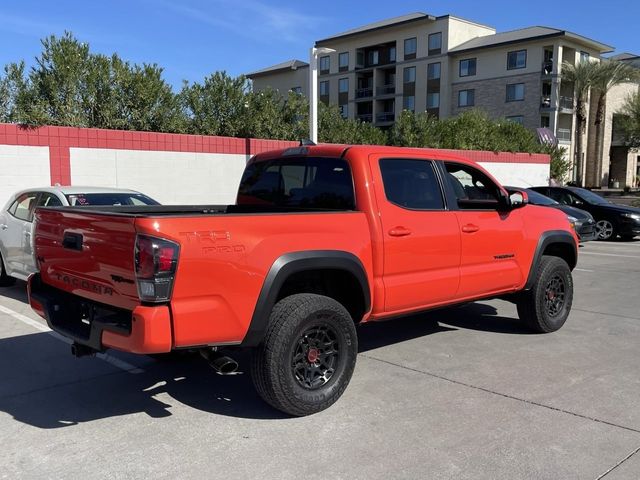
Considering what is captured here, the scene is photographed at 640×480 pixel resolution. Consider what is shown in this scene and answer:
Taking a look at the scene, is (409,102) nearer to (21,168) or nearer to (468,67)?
(468,67)

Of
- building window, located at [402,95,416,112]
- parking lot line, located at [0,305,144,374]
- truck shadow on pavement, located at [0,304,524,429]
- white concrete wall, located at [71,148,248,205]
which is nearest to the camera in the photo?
truck shadow on pavement, located at [0,304,524,429]

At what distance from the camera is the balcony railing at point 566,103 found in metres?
48.8

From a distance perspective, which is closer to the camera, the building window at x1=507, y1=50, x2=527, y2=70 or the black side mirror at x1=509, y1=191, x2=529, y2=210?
the black side mirror at x1=509, y1=191, x2=529, y2=210

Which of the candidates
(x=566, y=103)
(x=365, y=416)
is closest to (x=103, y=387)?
(x=365, y=416)

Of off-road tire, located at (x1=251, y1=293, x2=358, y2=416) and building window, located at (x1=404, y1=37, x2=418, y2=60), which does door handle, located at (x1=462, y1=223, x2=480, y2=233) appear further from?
building window, located at (x1=404, y1=37, x2=418, y2=60)

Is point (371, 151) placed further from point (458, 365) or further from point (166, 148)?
point (166, 148)

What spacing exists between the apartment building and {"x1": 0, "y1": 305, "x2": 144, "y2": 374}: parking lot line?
46986 millimetres

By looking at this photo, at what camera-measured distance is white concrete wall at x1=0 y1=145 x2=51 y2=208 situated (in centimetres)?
1115

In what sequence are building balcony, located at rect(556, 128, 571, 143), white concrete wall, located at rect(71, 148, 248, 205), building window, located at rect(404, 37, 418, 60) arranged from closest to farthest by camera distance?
white concrete wall, located at rect(71, 148, 248, 205) → building balcony, located at rect(556, 128, 571, 143) → building window, located at rect(404, 37, 418, 60)

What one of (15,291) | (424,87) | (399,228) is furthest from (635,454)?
(424,87)

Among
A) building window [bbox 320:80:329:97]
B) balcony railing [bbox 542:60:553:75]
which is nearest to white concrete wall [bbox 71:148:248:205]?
balcony railing [bbox 542:60:553:75]

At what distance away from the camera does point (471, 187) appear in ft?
19.4

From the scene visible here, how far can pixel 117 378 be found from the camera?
4.91m

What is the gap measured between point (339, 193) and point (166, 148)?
9.43 m
